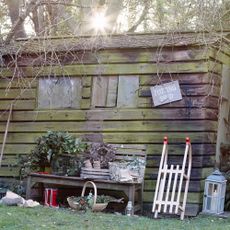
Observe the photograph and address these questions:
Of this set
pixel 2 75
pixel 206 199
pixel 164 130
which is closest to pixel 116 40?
pixel 164 130

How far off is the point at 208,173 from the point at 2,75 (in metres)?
3.76

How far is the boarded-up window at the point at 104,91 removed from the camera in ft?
23.6

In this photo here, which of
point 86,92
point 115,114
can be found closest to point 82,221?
point 115,114

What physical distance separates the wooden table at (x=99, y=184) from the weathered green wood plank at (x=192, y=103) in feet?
3.97

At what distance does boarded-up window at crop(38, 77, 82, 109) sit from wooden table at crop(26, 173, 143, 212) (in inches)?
51.6

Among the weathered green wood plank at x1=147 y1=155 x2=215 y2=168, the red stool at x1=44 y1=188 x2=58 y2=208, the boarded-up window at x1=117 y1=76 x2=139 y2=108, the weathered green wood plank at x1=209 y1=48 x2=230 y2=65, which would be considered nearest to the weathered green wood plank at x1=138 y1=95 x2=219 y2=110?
the boarded-up window at x1=117 y1=76 x2=139 y2=108

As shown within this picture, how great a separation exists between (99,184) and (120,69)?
1.81 metres

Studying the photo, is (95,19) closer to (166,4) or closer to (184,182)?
(166,4)

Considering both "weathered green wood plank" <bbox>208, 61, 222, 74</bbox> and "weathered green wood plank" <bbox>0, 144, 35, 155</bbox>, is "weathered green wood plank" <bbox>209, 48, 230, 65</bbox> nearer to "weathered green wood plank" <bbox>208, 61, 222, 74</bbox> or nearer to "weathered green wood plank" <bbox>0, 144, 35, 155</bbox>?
"weathered green wood plank" <bbox>208, 61, 222, 74</bbox>

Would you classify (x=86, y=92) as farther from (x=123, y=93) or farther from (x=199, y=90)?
(x=199, y=90)

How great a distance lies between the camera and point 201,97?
6.63 m

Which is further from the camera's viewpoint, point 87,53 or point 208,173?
point 87,53

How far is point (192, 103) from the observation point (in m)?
6.68

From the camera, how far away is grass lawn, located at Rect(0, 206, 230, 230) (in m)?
5.15
